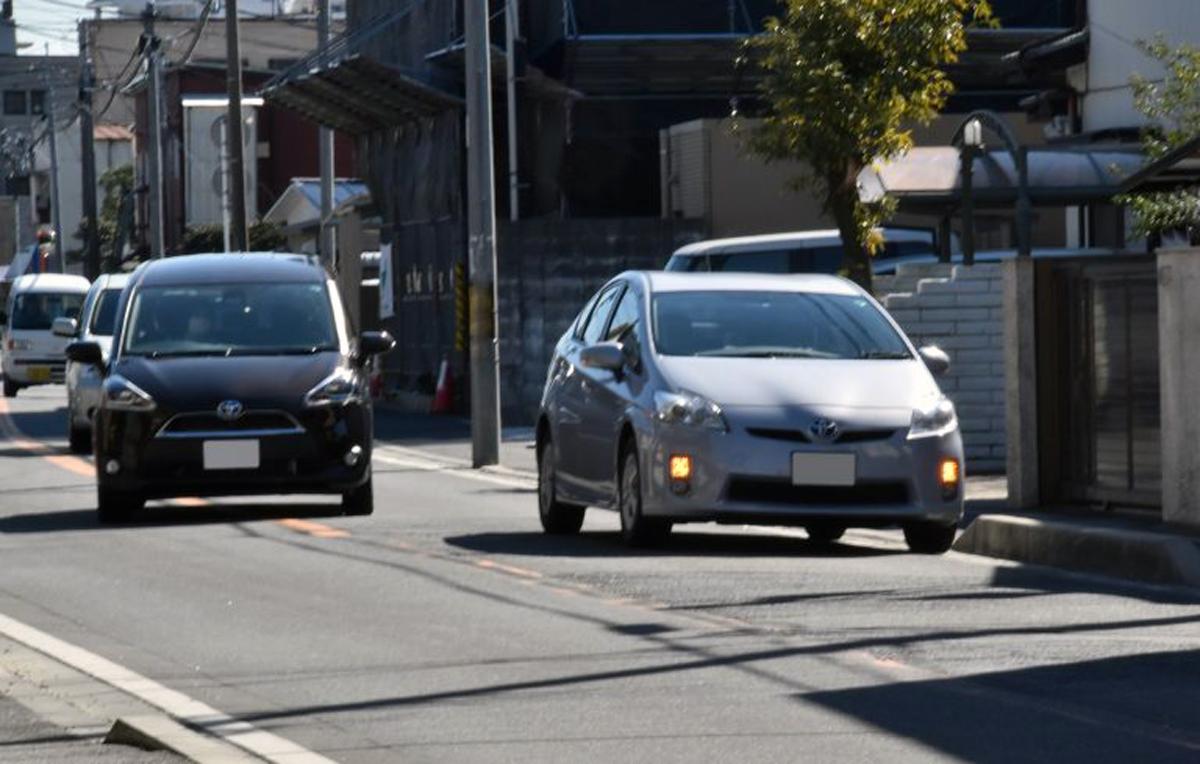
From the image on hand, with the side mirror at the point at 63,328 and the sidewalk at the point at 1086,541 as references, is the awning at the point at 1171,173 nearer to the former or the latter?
the sidewalk at the point at 1086,541

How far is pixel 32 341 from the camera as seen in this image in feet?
163

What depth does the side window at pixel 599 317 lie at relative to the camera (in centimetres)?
1708

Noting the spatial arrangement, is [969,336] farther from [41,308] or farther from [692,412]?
[41,308]

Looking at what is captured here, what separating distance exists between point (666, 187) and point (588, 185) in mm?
2094

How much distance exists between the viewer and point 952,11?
24125 millimetres

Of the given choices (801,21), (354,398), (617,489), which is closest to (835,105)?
(801,21)

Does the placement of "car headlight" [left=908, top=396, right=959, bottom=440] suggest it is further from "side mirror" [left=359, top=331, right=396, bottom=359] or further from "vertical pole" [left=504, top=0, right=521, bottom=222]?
"vertical pole" [left=504, top=0, right=521, bottom=222]

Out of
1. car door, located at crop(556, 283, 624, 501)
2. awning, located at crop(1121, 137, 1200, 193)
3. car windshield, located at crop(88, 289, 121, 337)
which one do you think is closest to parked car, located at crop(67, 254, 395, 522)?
car door, located at crop(556, 283, 624, 501)

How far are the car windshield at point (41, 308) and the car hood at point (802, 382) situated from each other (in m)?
36.0

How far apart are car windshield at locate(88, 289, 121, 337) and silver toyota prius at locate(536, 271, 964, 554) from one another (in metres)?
15.3

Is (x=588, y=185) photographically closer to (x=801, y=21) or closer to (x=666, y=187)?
(x=666, y=187)

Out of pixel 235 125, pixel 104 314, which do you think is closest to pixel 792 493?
pixel 104 314

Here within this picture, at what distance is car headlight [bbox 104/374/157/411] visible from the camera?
705 inches

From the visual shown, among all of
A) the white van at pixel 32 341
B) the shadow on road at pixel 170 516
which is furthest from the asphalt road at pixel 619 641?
the white van at pixel 32 341
